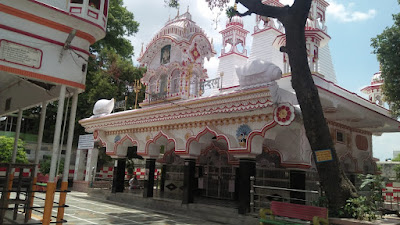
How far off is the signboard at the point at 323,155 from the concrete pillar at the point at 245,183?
2.68 metres

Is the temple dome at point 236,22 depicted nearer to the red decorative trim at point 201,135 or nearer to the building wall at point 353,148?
the building wall at point 353,148

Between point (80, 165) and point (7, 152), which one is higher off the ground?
point (7, 152)

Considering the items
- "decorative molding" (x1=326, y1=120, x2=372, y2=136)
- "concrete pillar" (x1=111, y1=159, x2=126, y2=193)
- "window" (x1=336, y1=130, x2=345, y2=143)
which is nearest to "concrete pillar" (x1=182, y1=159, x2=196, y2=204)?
"concrete pillar" (x1=111, y1=159, x2=126, y2=193)

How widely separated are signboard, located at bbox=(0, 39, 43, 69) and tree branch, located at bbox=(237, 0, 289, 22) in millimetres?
4591

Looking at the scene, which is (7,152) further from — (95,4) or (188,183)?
(95,4)

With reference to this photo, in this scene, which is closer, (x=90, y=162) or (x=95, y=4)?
(x=95, y=4)

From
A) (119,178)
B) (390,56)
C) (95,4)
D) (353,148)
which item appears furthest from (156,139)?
(390,56)

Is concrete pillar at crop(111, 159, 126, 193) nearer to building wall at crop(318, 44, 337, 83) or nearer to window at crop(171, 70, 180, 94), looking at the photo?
window at crop(171, 70, 180, 94)

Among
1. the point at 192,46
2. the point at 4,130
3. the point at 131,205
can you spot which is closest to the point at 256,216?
the point at 131,205

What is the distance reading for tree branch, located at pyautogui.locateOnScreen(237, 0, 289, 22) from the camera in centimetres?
693

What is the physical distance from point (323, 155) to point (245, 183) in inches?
113

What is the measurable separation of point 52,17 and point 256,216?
635 cm

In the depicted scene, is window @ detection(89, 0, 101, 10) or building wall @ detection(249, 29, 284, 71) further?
building wall @ detection(249, 29, 284, 71)

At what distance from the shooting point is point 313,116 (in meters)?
6.39
